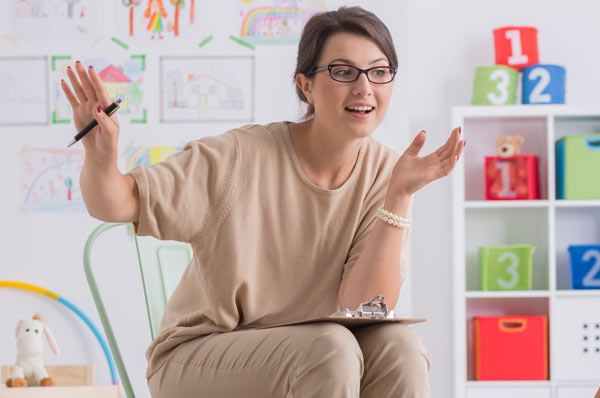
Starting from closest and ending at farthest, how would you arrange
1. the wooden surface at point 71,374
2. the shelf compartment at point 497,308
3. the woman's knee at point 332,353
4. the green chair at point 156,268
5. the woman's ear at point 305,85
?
the woman's knee at point 332,353, the woman's ear at point 305,85, the green chair at point 156,268, the wooden surface at point 71,374, the shelf compartment at point 497,308

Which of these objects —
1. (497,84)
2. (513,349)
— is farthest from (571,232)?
A: (497,84)

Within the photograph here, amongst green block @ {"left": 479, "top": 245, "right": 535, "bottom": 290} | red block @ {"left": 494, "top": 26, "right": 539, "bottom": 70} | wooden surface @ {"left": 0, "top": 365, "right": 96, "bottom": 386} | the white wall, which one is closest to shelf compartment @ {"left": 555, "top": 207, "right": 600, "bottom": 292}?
green block @ {"left": 479, "top": 245, "right": 535, "bottom": 290}

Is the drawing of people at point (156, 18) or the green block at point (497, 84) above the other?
the drawing of people at point (156, 18)

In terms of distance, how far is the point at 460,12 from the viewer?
9.97ft

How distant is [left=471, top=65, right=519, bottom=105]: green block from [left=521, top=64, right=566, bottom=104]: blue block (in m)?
0.05

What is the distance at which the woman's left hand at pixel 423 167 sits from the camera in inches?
53.5

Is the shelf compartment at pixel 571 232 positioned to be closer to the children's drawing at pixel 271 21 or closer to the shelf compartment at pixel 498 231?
the shelf compartment at pixel 498 231

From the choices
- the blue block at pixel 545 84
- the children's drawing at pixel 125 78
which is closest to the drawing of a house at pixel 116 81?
the children's drawing at pixel 125 78

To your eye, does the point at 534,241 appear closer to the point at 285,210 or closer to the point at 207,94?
the point at 207,94

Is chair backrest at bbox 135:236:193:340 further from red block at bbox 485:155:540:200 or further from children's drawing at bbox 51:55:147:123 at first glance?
red block at bbox 485:155:540:200

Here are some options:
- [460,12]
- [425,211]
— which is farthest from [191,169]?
[460,12]

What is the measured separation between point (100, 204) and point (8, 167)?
179cm

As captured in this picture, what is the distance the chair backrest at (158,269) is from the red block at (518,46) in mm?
1484

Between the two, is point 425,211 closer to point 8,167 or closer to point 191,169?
point 8,167
